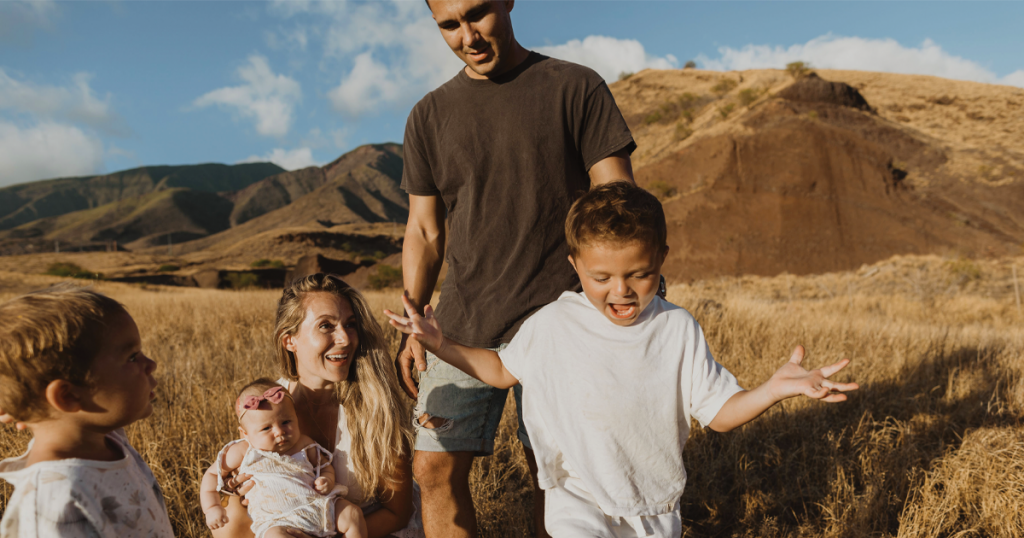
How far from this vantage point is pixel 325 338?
82.2 inches

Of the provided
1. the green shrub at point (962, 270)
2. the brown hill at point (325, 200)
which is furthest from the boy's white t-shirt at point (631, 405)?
the brown hill at point (325, 200)

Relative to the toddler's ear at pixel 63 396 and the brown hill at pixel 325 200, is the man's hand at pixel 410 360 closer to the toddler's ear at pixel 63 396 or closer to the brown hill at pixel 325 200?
the toddler's ear at pixel 63 396

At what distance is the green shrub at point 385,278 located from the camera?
21.0m

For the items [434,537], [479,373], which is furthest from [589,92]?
[434,537]

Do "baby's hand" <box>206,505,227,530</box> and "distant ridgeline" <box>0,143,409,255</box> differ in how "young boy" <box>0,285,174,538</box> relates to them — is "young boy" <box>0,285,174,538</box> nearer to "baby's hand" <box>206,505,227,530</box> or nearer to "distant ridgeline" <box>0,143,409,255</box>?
"baby's hand" <box>206,505,227,530</box>

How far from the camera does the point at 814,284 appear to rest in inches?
760

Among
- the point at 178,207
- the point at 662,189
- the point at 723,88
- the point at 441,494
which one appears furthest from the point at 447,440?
the point at 178,207

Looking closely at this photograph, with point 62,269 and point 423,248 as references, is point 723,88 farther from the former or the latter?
point 62,269

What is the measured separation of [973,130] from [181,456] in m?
42.3

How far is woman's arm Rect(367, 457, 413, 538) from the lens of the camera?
2.06 meters

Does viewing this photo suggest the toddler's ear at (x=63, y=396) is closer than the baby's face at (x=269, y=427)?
Yes

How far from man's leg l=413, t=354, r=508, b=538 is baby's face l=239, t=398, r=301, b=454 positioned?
0.56m

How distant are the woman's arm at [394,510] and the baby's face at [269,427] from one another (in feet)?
1.51

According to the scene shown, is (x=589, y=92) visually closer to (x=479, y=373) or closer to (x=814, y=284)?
(x=479, y=373)
